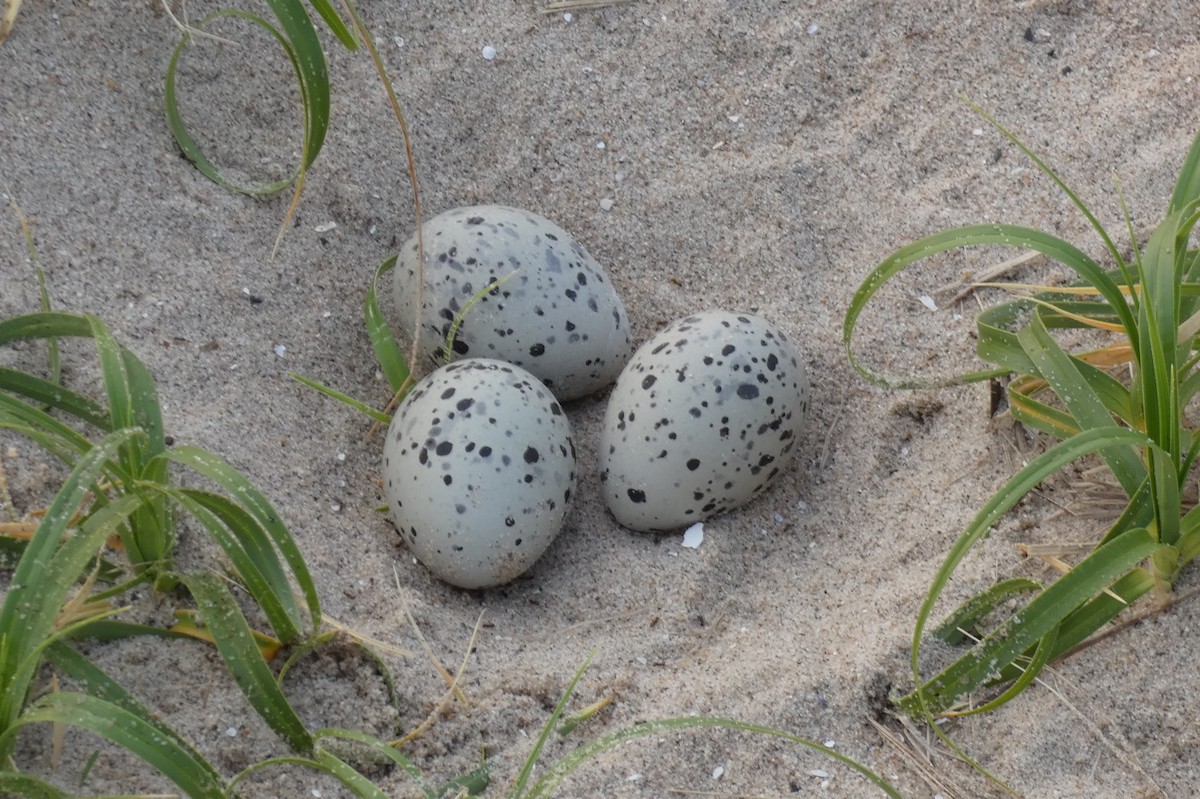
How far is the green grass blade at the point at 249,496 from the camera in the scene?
1.55m

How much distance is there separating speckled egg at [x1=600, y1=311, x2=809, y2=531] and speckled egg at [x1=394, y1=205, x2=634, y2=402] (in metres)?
0.15

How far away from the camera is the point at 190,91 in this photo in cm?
249

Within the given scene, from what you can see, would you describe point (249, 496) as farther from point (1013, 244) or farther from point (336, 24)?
point (1013, 244)

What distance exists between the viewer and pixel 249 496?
5.19 ft

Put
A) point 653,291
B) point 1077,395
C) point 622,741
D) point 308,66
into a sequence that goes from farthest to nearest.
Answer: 1. point 653,291
2. point 308,66
3. point 1077,395
4. point 622,741

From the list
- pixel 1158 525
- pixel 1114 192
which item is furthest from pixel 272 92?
pixel 1158 525

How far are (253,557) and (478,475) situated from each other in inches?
15.7

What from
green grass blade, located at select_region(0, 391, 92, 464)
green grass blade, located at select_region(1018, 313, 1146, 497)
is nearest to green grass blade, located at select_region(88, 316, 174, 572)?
green grass blade, located at select_region(0, 391, 92, 464)

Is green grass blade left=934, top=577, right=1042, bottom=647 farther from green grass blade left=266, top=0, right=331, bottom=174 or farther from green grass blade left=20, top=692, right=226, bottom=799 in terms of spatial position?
green grass blade left=266, top=0, right=331, bottom=174

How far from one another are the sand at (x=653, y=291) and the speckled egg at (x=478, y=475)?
91 millimetres

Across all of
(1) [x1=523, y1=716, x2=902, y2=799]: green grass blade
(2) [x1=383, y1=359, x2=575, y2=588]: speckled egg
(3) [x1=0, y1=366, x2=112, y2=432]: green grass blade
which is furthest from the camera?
(2) [x1=383, y1=359, x2=575, y2=588]: speckled egg

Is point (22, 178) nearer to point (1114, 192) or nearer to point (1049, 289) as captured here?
point (1049, 289)

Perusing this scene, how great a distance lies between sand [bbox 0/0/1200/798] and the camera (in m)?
1.67

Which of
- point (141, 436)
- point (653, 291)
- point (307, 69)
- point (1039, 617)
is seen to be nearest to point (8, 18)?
point (307, 69)
